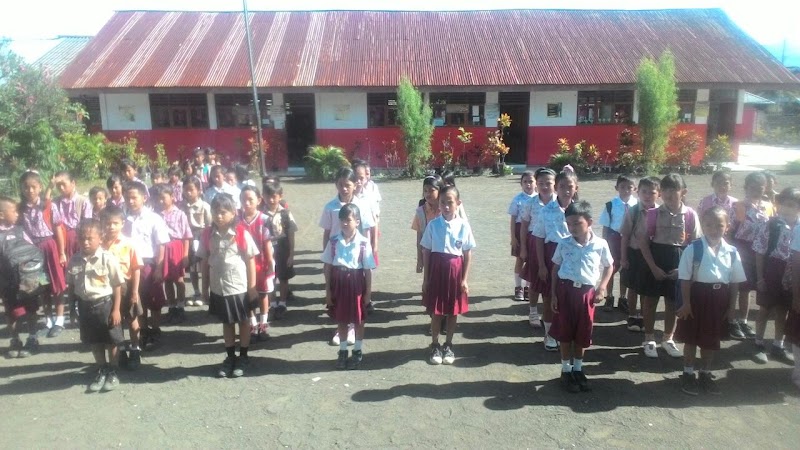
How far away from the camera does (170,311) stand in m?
5.92

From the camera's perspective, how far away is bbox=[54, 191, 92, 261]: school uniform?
5.64 meters

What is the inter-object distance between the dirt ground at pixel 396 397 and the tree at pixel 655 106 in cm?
1289

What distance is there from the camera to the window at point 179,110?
18.8 m

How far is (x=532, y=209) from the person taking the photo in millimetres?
5422

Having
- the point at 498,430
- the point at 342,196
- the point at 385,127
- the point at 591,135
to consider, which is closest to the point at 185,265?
the point at 342,196

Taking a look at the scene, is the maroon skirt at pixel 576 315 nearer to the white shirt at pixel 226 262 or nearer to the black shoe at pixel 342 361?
the black shoe at pixel 342 361

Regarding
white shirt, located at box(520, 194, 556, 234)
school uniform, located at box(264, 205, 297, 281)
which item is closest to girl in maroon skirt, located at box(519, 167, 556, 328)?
white shirt, located at box(520, 194, 556, 234)

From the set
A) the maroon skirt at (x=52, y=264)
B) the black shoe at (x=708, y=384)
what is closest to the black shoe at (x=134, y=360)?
the maroon skirt at (x=52, y=264)

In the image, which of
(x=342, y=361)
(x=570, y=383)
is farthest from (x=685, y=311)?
(x=342, y=361)

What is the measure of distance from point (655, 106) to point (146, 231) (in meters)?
15.7

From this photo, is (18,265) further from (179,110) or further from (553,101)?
(553,101)

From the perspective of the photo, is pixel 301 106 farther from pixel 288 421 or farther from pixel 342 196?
pixel 288 421

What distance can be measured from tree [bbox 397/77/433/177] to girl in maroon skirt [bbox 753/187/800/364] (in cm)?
1323

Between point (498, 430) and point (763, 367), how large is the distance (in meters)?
2.48
